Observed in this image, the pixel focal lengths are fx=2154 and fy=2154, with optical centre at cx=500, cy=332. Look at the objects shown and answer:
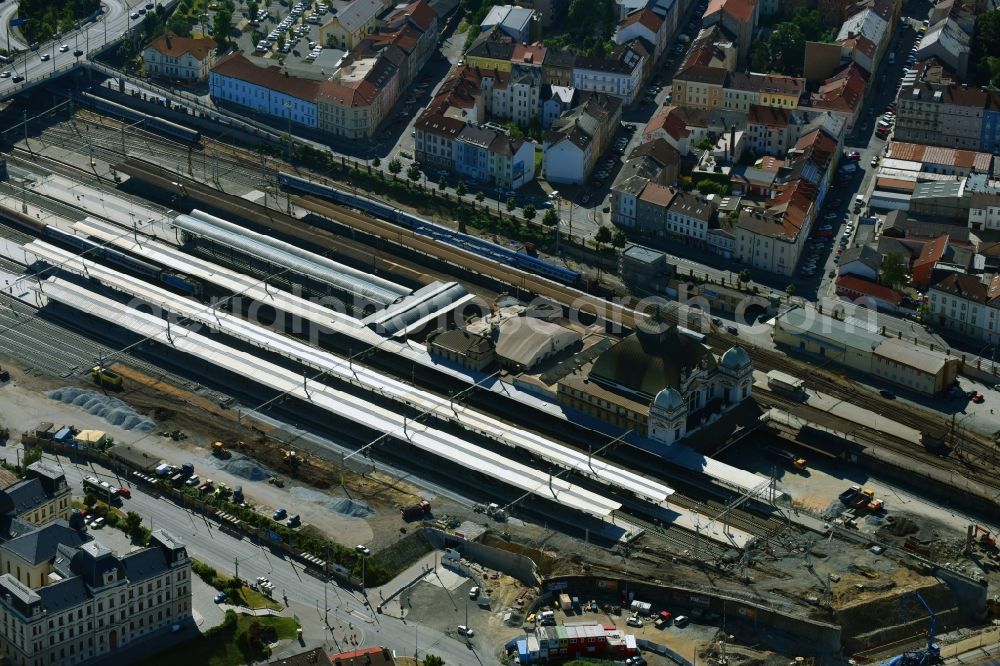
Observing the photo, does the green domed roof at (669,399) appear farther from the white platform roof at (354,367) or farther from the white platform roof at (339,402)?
the white platform roof at (339,402)

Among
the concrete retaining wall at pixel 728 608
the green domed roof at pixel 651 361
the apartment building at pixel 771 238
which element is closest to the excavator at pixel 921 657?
the concrete retaining wall at pixel 728 608

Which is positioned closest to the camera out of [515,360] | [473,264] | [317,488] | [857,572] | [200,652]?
[200,652]

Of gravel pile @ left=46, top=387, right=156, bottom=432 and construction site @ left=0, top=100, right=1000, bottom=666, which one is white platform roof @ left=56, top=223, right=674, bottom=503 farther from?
gravel pile @ left=46, top=387, right=156, bottom=432

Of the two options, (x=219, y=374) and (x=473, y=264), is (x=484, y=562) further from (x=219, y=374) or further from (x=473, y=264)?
(x=473, y=264)

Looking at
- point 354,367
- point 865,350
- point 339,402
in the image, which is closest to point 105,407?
point 339,402

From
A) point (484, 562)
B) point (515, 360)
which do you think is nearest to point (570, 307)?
point (515, 360)
